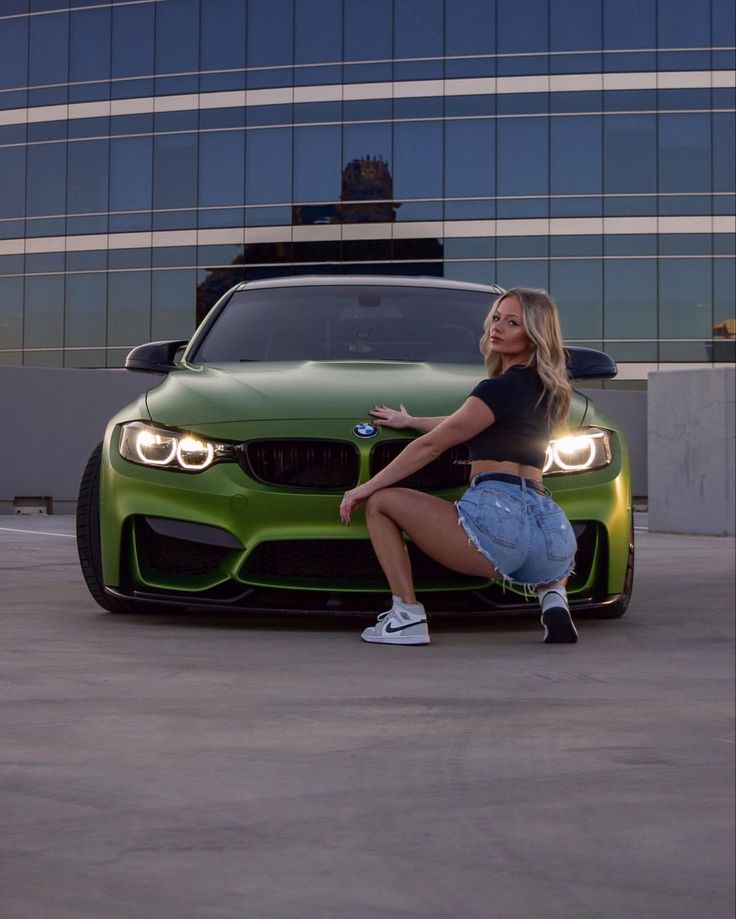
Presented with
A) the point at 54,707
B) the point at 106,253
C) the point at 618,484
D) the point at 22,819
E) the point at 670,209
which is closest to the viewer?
the point at 22,819

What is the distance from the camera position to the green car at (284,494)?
4820 mm

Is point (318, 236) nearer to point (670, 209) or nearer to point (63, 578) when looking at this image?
point (670, 209)

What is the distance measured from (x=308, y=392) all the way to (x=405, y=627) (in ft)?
3.16

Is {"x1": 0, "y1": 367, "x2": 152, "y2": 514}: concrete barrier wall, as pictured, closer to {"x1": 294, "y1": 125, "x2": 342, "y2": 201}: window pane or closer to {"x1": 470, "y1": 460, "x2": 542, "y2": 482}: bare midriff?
{"x1": 470, "y1": 460, "x2": 542, "y2": 482}: bare midriff

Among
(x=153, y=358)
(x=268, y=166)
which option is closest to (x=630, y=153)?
(x=268, y=166)

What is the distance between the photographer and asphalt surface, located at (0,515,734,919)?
195 centimetres

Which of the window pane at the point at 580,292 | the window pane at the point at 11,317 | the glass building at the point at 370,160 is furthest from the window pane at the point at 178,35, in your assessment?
the window pane at the point at 580,292

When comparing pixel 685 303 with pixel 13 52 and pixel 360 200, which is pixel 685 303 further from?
pixel 13 52

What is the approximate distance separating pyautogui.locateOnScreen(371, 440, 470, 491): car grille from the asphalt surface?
0.53 meters

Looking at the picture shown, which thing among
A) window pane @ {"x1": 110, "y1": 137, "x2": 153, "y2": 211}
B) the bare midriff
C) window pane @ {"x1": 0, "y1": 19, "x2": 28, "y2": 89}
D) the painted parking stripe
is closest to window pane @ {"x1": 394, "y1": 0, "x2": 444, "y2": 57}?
window pane @ {"x1": 110, "y1": 137, "x2": 153, "y2": 211}

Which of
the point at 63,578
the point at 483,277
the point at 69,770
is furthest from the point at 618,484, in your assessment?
the point at 483,277

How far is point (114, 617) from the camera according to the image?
543 cm

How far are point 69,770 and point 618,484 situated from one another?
105 inches

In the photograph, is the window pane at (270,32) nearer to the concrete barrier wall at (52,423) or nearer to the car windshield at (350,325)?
the concrete barrier wall at (52,423)
